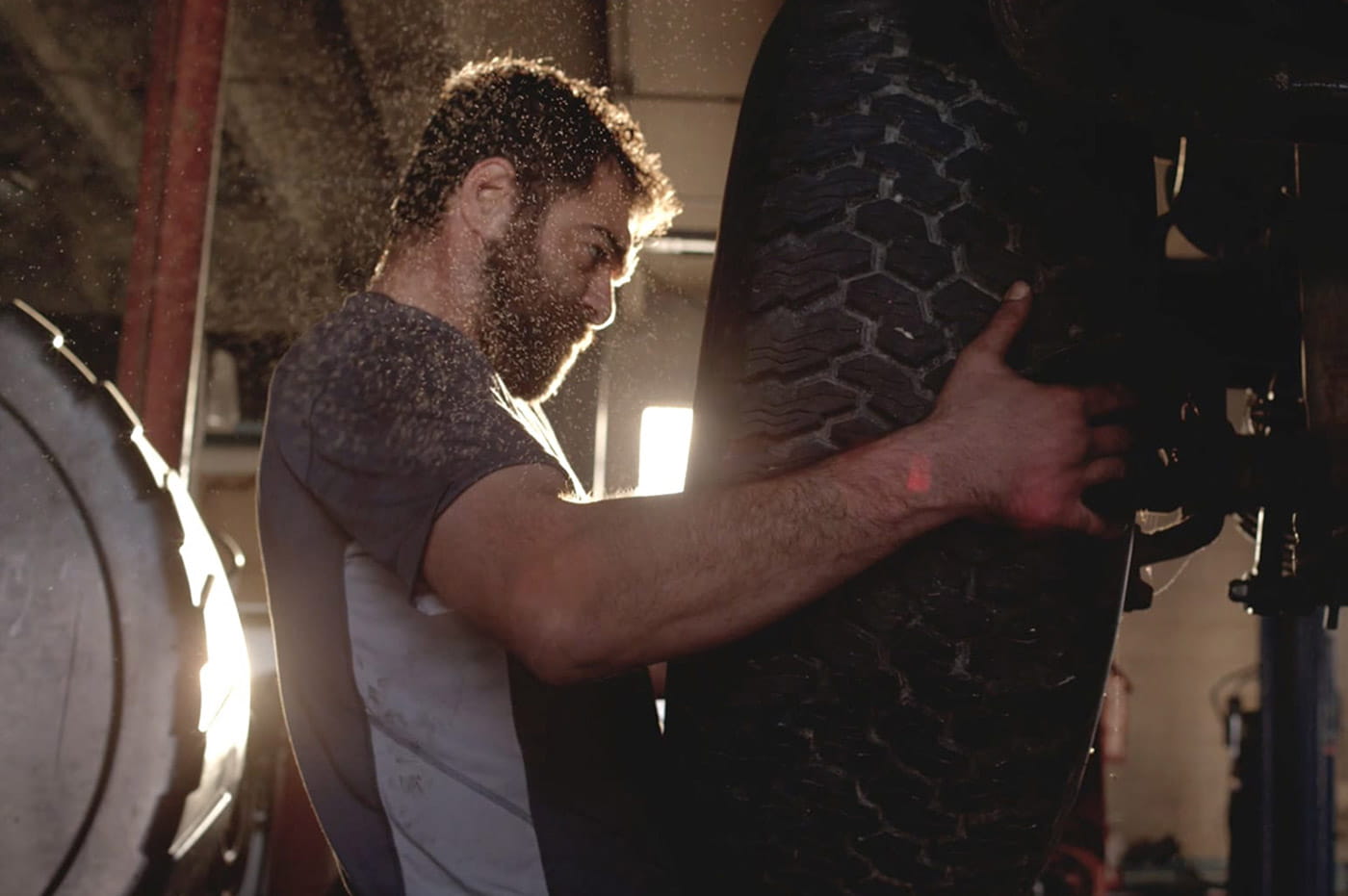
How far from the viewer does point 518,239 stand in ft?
3.46

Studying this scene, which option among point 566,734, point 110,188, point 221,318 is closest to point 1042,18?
point 566,734

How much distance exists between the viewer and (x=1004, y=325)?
583 mm

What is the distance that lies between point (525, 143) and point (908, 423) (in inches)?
28.8

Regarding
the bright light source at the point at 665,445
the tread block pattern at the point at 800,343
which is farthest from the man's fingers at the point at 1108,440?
the bright light source at the point at 665,445

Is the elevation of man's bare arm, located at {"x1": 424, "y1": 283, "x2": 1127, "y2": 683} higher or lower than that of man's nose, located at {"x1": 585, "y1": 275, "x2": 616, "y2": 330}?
lower

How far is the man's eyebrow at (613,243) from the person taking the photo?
3.74 ft

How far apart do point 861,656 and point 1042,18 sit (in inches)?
13.9

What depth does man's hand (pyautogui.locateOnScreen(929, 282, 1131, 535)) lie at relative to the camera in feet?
1.85

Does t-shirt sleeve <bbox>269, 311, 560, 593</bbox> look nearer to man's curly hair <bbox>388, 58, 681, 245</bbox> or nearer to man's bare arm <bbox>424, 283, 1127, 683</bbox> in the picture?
man's bare arm <bbox>424, 283, 1127, 683</bbox>

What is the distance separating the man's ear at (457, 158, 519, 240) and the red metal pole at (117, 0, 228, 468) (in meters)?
0.46

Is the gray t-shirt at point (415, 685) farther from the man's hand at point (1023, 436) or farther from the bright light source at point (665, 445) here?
the bright light source at point (665, 445)

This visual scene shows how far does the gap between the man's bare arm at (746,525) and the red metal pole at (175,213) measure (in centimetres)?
A: 79

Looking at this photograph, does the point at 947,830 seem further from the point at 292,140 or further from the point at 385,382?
the point at 292,140

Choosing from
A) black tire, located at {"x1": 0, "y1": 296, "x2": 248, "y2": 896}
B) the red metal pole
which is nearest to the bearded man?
black tire, located at {"x1": 0, "y1": 296, "x2": 248, "y2": 896}
